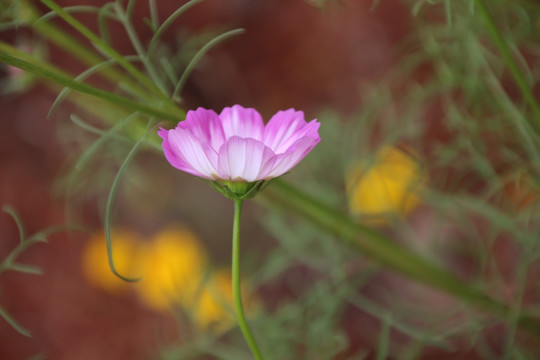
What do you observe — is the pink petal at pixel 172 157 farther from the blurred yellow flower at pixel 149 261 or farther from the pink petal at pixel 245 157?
the blurred yellow flower at pixel 149 261

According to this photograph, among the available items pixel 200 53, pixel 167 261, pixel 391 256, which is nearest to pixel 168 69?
pixel 200 53

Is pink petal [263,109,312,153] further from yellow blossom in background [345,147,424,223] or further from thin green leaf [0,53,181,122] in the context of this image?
yellow blossom in background [345,147,424,223]

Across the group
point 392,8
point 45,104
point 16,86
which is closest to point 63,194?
point 45,104

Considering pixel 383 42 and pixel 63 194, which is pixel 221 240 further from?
pixel 383 42

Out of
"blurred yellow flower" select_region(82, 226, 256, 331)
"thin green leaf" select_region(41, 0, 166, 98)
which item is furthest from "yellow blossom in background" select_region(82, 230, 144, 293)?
"thin green leaf" select_region(41, 0, 166, 98)

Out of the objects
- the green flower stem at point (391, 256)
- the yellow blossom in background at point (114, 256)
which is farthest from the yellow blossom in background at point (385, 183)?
the yellow blossom in background at point (114, 256)

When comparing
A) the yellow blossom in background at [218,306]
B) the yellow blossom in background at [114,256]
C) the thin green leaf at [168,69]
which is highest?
the thin green leaf at [168,69]

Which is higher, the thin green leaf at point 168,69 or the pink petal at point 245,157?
the pink petal at point 245,157

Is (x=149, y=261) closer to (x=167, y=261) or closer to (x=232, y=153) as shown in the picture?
(x=167, y=261)
